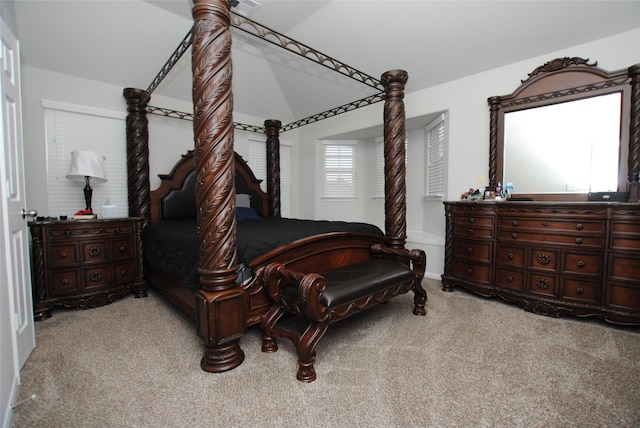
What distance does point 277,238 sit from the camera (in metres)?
2.15

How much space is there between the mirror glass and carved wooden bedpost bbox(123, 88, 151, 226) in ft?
14.4

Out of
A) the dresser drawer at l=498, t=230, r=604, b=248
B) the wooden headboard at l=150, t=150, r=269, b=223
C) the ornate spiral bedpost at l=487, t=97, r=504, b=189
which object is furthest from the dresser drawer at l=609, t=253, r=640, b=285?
the wooden headboard at l=150, t=150, r=269, b=223

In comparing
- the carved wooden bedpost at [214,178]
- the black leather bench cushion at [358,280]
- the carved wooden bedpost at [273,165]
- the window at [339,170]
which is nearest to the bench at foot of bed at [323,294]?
the black leather bench cushion at [358,280]

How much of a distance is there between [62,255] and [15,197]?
1148 mm

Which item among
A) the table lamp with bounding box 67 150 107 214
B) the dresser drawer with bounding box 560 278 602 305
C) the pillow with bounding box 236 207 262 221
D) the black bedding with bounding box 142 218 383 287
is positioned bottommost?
the dresser drawer with bounding box 560 278 602 305

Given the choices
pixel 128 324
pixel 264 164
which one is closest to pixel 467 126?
pixel 264 164

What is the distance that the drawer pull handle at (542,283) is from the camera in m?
2.51

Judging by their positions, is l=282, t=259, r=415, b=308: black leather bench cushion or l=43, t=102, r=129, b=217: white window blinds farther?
l=43, t=102, r=129, b=217: white window blinds

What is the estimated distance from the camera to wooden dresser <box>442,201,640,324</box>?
219 centimetres

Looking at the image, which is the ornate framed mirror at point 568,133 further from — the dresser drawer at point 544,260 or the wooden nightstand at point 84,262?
the wooden nightstand at point 84,262

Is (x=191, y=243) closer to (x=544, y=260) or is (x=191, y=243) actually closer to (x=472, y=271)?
(x=472, y=271)

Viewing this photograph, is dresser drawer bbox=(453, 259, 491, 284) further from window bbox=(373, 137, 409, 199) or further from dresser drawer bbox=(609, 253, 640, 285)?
window bbox=(373, 137, 409, 199)

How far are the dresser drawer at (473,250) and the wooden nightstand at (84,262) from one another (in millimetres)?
3639

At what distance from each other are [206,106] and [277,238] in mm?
1049
